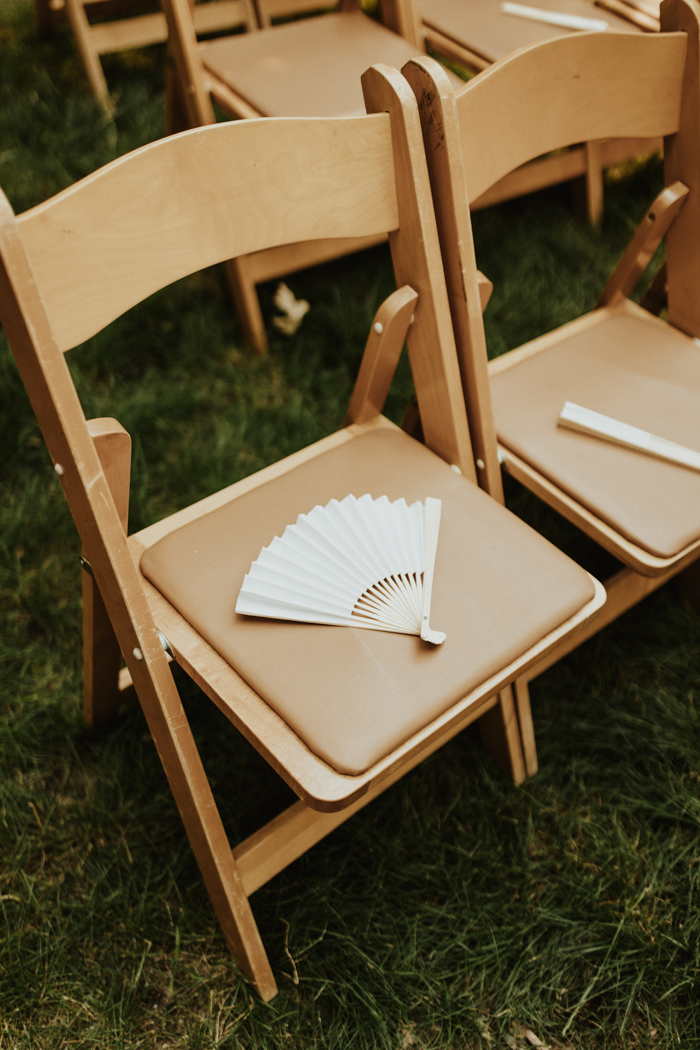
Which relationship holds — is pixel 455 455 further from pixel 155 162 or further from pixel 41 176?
pixel 41 176

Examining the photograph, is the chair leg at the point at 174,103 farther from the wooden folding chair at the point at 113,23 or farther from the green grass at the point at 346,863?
the wooden folding chair at the point at 113,23

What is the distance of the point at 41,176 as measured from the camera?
8.77 feet

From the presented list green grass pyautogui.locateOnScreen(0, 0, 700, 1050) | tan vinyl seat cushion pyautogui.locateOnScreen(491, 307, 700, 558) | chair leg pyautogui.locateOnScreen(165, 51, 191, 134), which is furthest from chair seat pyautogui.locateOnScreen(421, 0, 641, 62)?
green grass pyautogui.locateOnScreen(0, 0, 700, 1050)

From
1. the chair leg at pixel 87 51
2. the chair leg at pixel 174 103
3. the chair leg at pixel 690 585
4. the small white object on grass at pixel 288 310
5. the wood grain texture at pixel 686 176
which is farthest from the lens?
the chair leg at pixel 87 51

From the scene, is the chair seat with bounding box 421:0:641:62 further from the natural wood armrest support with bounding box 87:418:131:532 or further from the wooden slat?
the wooden slat

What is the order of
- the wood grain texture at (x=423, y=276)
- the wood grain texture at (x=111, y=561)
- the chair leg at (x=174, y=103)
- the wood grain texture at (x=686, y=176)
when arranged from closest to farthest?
the wood grain texture at (x=111, y=561) → the wood grain texture at (x=423, y=276) → the wood grain texture at (x=686, y=176) → the chair leg at (x=174, y=103)

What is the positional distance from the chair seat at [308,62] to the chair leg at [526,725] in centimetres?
128

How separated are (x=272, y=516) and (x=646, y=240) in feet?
3.07

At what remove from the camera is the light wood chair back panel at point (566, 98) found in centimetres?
128

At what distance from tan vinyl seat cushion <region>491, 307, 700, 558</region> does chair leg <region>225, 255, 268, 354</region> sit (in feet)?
3.19

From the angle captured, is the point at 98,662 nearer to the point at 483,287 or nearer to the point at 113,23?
the point at 483,287

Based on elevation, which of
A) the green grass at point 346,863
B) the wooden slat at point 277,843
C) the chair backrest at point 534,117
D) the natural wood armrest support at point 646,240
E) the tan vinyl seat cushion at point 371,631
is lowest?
the green grass at point 346,863

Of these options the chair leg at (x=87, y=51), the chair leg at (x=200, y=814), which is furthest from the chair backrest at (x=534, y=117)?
the chair leg at (x=87, y=51)

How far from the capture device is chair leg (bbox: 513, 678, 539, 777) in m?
1.53
